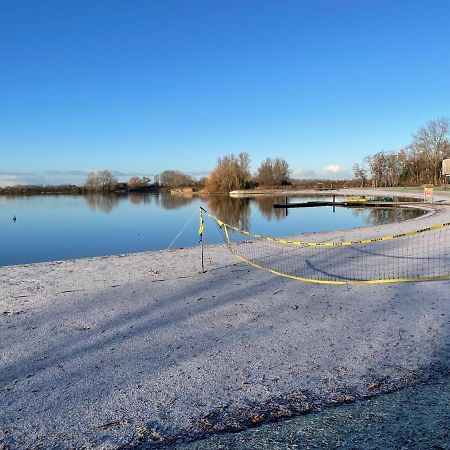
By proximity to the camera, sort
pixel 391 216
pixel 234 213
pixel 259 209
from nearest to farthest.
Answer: pixel 391 216 → pixel 234 213 → pixel 259 209

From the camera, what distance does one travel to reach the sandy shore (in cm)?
364

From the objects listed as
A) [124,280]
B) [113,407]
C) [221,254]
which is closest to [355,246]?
[221,254]

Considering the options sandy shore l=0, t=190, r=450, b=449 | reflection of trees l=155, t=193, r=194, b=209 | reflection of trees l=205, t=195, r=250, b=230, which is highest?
reflection of trees l=155, t=193, r=194, b=209

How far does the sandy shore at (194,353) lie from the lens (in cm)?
364

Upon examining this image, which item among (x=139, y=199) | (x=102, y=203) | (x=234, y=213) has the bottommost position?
(x=234, y=213)

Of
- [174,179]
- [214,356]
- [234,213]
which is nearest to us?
[214,356]

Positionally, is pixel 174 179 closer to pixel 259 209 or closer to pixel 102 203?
pixel 102 203

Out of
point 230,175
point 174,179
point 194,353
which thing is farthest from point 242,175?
point 194,353

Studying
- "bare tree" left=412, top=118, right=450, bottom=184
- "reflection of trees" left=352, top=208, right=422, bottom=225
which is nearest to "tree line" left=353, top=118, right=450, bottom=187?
"bare tree" left=412, top=118, right=450, bottom=184

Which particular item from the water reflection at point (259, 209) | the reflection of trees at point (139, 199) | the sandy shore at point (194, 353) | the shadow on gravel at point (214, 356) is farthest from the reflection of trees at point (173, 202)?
the shadow on gravel at point (214, 356)

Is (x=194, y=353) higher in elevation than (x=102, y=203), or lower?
lower

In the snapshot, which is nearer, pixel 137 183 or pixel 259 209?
pixel 259 209

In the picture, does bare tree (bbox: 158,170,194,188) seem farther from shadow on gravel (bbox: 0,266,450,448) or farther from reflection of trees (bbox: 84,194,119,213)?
shadow on gravel (bbox: 0,266,450,448)

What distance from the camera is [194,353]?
16.4ft
